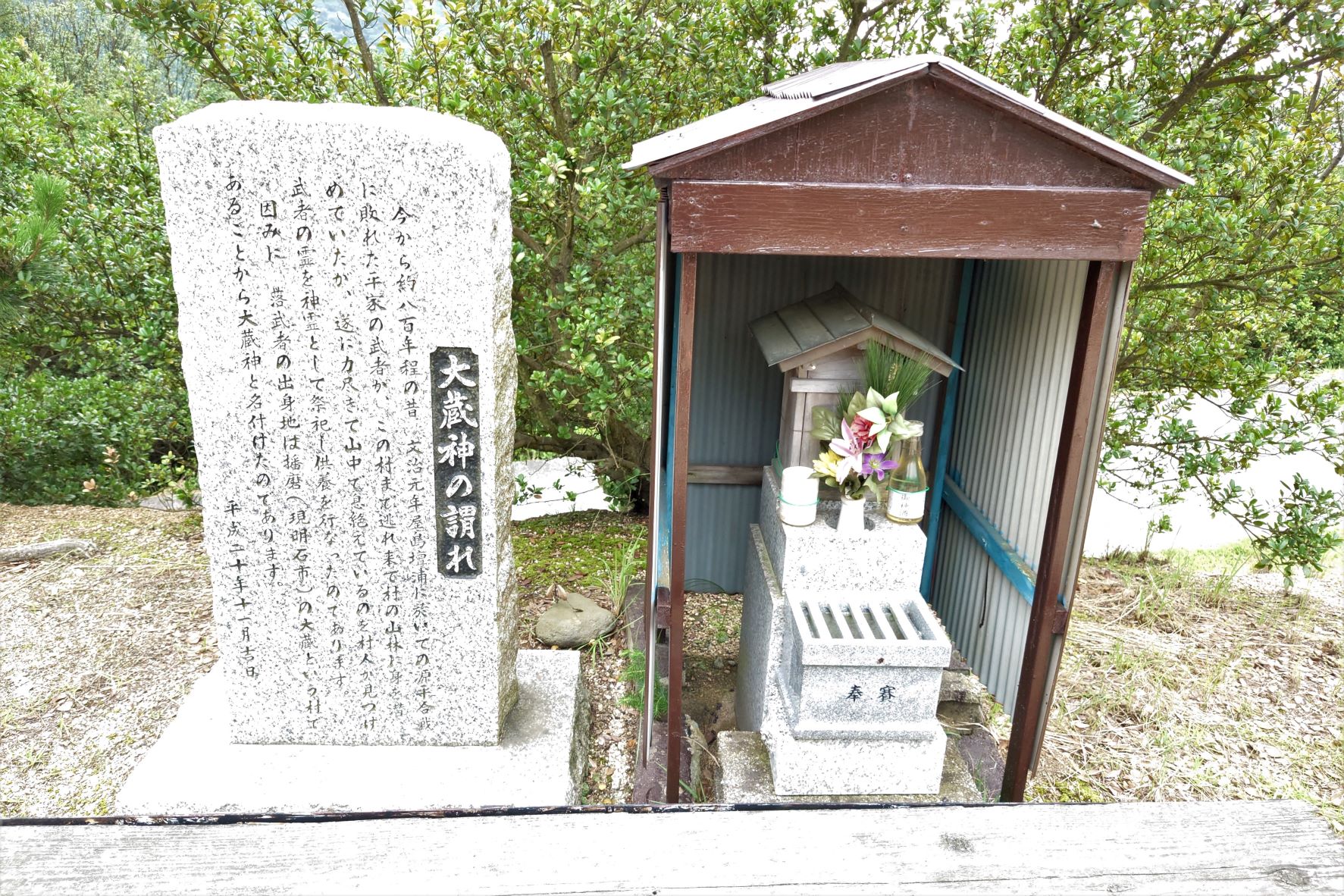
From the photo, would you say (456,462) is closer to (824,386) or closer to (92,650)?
(824,386)

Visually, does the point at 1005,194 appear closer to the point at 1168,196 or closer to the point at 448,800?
the point at 448,800

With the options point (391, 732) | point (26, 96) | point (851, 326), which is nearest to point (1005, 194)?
point (851, 326)

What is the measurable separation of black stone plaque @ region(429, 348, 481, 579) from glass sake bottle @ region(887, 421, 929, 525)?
1818 millimetres

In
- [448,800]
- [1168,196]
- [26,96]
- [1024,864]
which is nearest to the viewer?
[1024,864]

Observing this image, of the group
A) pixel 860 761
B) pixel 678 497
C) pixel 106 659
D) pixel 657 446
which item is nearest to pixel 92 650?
pixel 106 659

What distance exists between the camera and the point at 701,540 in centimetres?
514

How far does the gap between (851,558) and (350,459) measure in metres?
2.14

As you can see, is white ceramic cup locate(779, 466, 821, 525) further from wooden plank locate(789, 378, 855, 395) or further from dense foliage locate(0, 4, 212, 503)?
dense foliage locate(0, 4, 212, 503)

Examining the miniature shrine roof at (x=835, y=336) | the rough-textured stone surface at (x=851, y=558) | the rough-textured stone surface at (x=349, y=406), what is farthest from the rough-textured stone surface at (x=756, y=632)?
the rough-textured stone surface at (x=349, y=406)

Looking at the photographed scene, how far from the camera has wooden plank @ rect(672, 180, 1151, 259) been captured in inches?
111

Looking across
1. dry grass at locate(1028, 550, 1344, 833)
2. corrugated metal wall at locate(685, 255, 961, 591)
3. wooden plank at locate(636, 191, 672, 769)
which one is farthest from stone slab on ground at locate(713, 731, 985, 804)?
corrugated metal wall at locate(685, 255, 961, 591)

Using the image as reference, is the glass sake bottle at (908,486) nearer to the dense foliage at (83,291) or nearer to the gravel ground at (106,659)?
the gravel ground at (106,659)

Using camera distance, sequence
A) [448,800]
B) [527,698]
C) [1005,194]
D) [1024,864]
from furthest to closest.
→ [527,698] < [448,800] < [1005,194] < [1024,864]

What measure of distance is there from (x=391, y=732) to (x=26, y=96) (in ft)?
19.7
